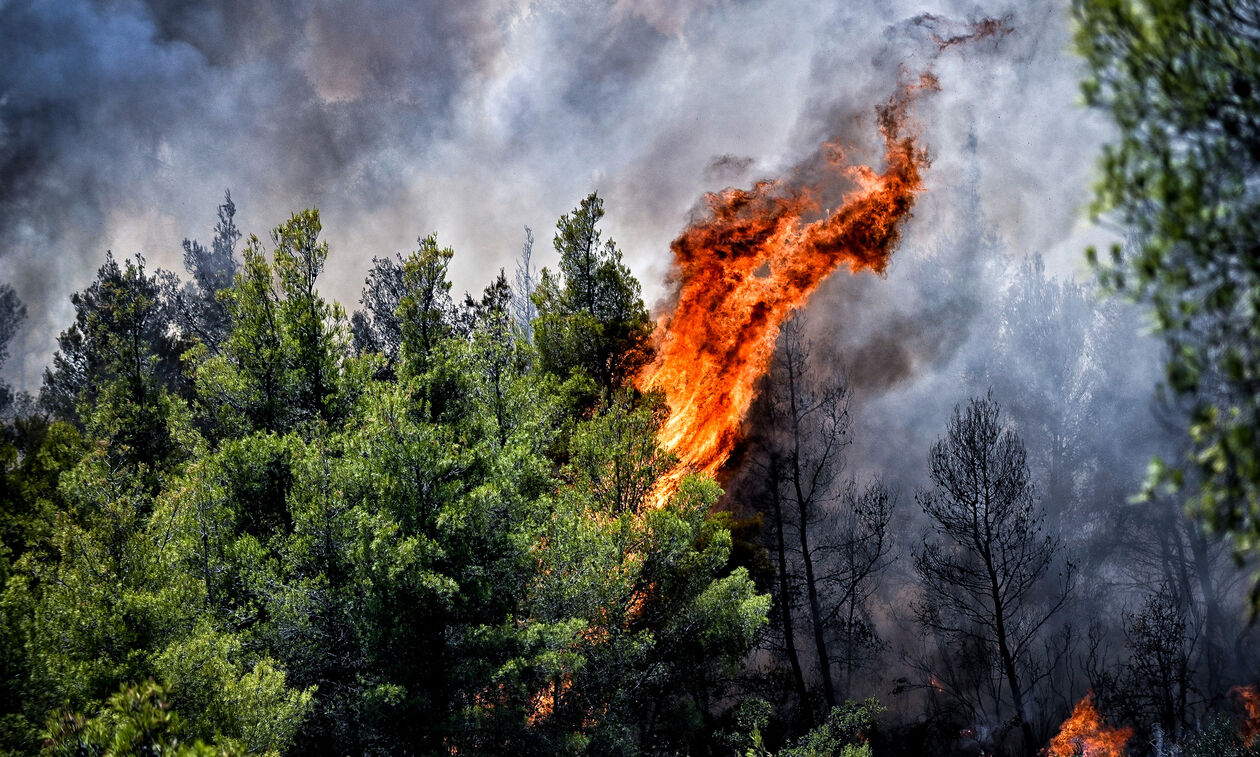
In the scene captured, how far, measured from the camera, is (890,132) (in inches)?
1245

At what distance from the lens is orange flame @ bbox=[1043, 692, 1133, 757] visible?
2158 cm

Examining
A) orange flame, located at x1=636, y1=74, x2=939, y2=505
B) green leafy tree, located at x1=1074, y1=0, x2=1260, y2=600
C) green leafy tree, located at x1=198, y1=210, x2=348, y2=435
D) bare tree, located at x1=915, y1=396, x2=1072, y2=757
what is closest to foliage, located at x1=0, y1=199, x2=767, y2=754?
green leafy tree, located at x1=198, y1=210, x2=348, y2=435

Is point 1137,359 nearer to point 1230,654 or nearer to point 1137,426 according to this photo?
point 1137,426

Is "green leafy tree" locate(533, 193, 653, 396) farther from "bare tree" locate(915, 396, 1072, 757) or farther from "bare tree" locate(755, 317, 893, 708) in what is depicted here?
"bare tree" locate(915, 396, 1072, 757)

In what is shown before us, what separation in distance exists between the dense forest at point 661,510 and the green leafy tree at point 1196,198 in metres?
0.03

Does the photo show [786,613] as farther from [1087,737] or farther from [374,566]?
[374,566]

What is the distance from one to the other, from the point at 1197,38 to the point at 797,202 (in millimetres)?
27889

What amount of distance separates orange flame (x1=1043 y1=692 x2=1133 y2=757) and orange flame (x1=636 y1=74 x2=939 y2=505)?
49.9 feet

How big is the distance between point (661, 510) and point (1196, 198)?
614 inches

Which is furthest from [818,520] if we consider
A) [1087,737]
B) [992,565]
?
[1087,737]

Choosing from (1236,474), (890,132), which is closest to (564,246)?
(890,132)

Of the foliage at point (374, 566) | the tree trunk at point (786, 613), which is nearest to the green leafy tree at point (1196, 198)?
the foliage at point (374, 566)

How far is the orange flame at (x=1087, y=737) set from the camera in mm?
21578

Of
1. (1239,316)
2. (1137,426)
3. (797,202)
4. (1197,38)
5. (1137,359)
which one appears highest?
(797,202)
